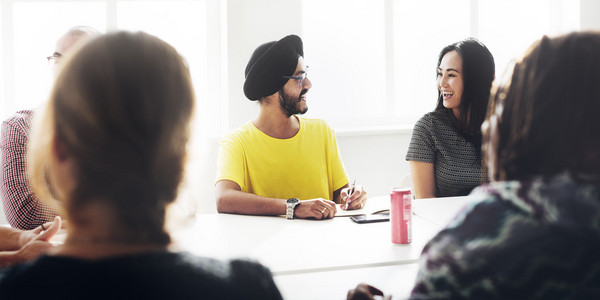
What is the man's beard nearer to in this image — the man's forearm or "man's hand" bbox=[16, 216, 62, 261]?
the man's forearm

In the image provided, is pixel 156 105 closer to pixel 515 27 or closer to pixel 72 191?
pixel 72 191

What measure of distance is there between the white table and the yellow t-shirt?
40 centimetres

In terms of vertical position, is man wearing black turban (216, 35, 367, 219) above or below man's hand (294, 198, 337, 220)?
above

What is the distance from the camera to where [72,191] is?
68 cm

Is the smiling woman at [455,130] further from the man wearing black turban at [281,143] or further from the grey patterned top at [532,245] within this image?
the grey patterned top at [532,245]

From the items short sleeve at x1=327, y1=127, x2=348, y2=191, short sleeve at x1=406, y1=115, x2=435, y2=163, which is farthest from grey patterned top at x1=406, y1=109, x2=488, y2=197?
short sleeve at x1=327, y1=127, x2=348, y2=191

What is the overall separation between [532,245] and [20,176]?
1.93 meters

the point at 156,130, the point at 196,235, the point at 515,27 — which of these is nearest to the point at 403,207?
the point at 196,235

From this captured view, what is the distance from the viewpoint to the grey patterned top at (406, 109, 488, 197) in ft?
7.68

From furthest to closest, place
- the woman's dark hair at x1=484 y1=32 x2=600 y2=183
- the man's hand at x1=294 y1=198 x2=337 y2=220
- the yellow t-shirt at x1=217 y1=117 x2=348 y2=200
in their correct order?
the yellow t-shirt at x1=217 y1=117 x2=348 y2=200
the man's hand at x1=294 y1=198 x2=337 y2=220
the woman's dark hair at x1=484 y1=32 x2=600 y2=183

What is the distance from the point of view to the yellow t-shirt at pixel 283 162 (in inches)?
91.0

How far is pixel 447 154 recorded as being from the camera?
2361 mm

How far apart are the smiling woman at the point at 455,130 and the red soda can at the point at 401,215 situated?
93 cm

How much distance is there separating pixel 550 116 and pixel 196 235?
4.08 feet
